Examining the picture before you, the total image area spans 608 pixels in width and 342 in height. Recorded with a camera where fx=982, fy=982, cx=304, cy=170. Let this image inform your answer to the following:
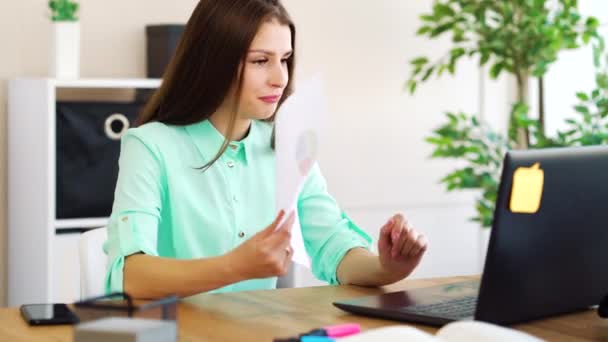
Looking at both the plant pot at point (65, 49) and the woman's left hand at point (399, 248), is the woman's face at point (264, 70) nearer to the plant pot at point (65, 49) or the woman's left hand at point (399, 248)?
the woman's left hand at point (399, 248)

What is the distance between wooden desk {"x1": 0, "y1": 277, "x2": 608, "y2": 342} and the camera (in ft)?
4.38

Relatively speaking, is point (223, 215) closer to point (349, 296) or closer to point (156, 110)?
point (156, 110)

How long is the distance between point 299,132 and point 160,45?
2337 mm

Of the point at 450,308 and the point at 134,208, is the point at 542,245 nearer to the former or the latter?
the point at 450,308

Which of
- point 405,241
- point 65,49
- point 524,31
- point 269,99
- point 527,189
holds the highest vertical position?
point 524,31

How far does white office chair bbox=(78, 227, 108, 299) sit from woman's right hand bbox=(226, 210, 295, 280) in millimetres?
408

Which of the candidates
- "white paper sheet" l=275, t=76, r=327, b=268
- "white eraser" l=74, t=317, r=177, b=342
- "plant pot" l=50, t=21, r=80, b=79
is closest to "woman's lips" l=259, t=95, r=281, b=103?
"white paper sheet" l=275, t=76, r=327, b=268

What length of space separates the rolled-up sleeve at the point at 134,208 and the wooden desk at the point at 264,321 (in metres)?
0.15

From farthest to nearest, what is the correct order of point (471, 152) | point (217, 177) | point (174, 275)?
point (471, 152)
point (217, 177)
point (174, 275)

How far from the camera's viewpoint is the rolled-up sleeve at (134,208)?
164cm

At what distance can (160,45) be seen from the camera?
356cm

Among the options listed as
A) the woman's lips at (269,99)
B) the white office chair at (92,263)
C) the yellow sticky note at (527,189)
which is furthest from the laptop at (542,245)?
the white office chair at (92,263)

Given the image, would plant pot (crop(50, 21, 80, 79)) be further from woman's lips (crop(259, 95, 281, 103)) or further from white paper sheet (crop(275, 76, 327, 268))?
white paper sheet (crop(275, 76, 327, 268))

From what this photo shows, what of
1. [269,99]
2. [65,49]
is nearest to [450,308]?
[269,99]
